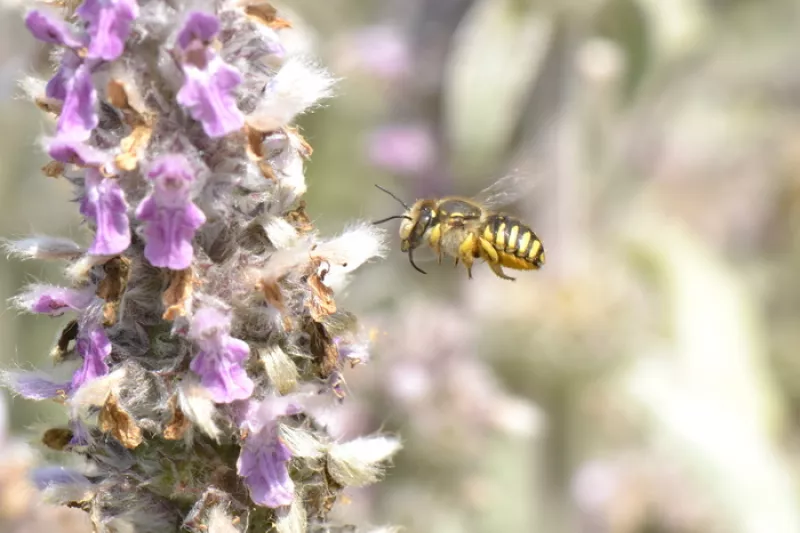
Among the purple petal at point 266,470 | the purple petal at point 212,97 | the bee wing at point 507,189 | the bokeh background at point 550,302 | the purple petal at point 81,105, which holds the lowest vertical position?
the purple petal at point 266,470

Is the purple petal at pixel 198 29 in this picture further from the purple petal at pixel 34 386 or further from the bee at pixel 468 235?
the bee at pixel 468 235

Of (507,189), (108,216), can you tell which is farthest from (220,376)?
(507,189)

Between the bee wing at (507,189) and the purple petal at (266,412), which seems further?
the bee wing at (507,189)

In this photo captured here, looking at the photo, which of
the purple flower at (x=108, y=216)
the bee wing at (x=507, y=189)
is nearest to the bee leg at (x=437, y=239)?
the bee wing at (x=507, y=189)

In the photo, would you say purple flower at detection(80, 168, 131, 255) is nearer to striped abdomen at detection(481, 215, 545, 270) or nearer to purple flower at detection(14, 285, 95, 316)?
purple flower at detection(14, 285, 95, 316)

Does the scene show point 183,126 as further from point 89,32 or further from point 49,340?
point 49,340

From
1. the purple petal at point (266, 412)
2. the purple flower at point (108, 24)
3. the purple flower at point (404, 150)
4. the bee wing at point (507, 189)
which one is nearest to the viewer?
the purple flower at point (108, 24)

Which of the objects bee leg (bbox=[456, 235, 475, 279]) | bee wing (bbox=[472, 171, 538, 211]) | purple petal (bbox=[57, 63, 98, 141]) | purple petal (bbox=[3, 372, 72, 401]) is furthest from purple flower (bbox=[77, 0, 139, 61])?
bee wing (bbox=[472, 171, 538, 211])
